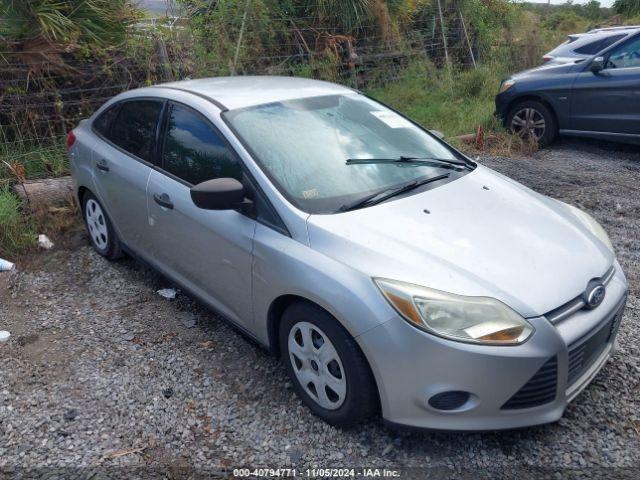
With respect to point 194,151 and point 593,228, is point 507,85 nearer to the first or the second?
point 593,228

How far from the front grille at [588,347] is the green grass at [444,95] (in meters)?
5.76

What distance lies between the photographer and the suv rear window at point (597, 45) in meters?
8.07

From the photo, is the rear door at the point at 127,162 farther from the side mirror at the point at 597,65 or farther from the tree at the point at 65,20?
the side mirror at the point at 597,65

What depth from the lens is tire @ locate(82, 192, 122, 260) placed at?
15.0ft

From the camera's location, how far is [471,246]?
2.69 metres

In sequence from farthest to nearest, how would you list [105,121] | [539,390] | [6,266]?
[6,266], [105,121], [539,390]

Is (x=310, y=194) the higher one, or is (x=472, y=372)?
(x=310, y=194)

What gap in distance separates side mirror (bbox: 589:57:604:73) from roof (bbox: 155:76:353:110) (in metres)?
4.68

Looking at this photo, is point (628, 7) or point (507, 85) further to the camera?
point (628, 7)

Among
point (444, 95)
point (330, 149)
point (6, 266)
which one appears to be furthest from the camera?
point (444, 95)

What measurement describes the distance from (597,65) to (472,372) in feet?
20.7

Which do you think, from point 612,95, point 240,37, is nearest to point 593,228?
point 612,95

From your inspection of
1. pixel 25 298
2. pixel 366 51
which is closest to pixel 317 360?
pixel 25 298

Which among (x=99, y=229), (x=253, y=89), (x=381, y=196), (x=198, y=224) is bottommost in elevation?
(x=99, y=229)
